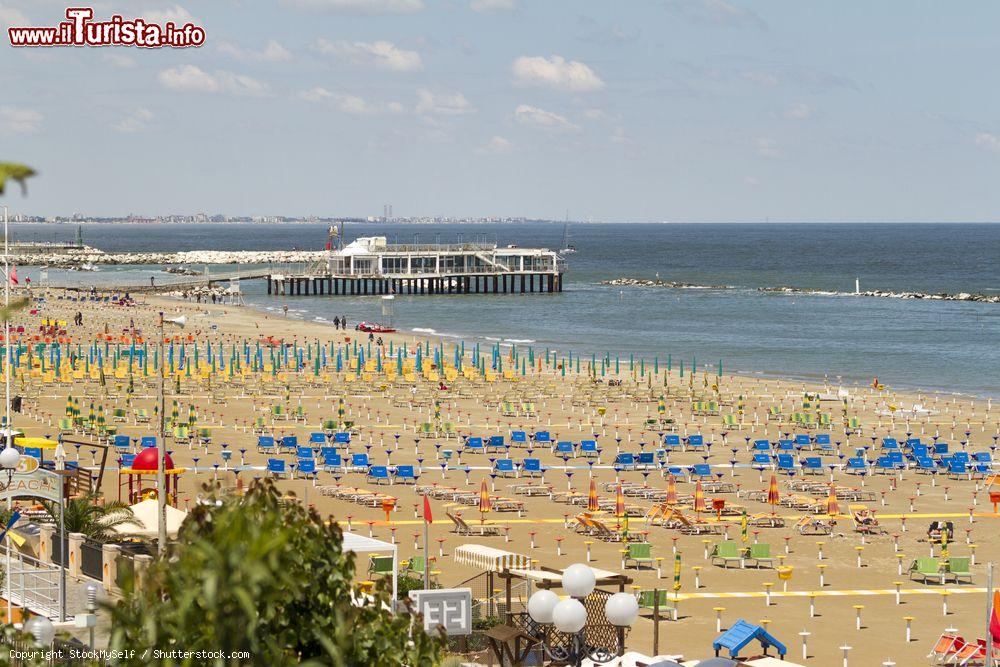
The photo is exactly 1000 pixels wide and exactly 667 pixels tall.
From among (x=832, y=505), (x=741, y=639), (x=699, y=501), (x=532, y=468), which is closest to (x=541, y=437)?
(x=532, y=468)

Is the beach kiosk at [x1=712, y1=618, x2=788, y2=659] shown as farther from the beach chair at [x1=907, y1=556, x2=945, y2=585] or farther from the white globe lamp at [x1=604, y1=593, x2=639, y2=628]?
the beach chair at [x1=907, y1=556, x2=945, y2=585]

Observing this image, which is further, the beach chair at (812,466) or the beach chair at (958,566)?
the beach chair at (812,466)

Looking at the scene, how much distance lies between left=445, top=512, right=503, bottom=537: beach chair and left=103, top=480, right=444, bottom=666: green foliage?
2022 centimetres

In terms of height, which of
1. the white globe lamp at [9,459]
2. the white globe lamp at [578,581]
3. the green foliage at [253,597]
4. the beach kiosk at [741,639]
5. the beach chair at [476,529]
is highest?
the green foliage at [253,597]

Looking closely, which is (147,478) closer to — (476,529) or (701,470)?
(476,529)

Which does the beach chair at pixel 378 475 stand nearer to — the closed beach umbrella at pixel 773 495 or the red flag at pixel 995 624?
the closed beach umbrella at pixel 773 495

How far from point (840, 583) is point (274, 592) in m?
19.0

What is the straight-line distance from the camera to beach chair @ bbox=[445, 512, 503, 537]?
29734 millimetres

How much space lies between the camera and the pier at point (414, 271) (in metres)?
123

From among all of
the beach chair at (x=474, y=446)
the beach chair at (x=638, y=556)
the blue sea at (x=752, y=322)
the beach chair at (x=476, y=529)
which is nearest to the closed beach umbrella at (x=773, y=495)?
the beach chair at (x=638, y=556)

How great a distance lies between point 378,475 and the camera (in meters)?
34.7

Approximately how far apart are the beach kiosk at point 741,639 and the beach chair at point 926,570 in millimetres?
5789

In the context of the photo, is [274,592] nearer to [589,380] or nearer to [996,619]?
[996,619]

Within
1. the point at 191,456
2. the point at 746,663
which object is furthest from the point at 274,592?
the point at 191,456
